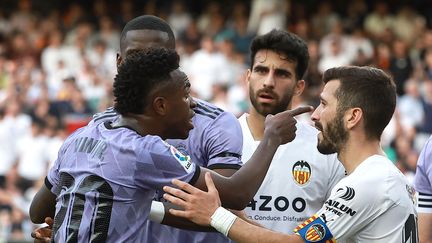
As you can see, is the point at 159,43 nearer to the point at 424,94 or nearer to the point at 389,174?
the point at 389,174

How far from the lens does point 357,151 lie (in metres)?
5.03

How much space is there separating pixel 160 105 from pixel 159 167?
0.32 meters

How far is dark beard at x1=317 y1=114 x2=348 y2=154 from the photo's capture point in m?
5.08

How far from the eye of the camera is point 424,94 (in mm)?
15539

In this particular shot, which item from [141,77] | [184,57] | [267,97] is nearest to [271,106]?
[267,97]

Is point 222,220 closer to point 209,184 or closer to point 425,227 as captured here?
point 209,184

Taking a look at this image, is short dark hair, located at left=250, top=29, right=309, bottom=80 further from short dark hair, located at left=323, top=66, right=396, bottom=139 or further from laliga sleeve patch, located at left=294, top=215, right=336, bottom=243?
laliga sleeve patch, located at left=294, top=215, right=336, bottom=243

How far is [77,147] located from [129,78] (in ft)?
1.52

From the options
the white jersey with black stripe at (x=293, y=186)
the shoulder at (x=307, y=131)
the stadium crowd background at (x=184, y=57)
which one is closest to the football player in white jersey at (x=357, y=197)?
the white jersey with black stripe at (x=293, y=186)

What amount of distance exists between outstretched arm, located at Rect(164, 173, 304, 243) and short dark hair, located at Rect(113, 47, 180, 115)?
46 cm

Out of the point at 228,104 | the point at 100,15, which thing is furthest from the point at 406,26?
the point at 100,15

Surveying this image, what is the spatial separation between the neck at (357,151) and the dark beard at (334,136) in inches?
1.5

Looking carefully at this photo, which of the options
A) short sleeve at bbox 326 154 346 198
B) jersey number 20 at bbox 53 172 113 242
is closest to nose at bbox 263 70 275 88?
short sleeve at bbox 326 154 346 198

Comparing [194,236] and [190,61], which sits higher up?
[194,236]
